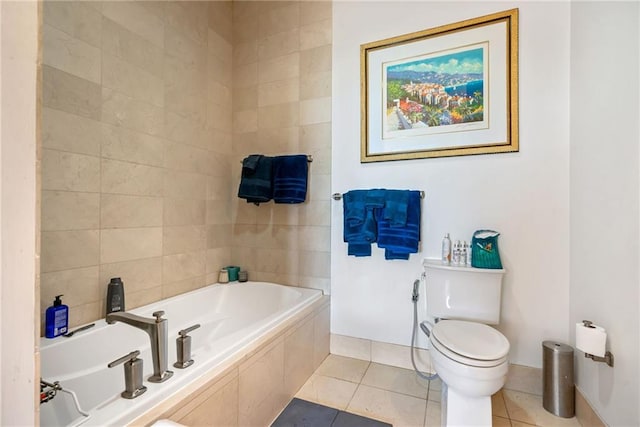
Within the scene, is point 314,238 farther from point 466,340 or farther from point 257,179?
point 466,340

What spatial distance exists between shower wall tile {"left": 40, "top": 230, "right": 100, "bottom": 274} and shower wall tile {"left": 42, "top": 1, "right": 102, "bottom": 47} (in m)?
0.98

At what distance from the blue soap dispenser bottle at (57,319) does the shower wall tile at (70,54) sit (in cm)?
110

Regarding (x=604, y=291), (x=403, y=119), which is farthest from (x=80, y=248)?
(x=604, y=291)

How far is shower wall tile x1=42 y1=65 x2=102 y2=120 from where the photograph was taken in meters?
1.36

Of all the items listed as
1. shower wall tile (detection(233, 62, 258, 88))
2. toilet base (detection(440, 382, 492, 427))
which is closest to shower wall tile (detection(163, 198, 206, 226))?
shower wall tile (detection(233, 62, 258, 88))

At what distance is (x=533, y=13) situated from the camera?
1720mm

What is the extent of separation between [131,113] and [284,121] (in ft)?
3.42

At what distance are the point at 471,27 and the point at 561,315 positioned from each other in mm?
1792

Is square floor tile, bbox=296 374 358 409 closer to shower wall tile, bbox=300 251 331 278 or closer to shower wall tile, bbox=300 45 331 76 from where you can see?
shower wall tile, bbox=300 251 331 278

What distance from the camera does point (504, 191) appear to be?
1.76 metres

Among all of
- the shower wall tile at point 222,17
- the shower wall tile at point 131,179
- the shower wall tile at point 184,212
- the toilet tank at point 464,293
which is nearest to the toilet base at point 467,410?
the toilet tank at point 464,293

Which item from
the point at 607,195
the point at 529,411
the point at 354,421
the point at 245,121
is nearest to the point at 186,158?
the point at 245,121

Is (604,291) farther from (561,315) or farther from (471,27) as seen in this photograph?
(471,27)

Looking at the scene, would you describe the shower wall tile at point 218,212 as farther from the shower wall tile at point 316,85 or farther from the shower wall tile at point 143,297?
the shower wall tile at point 316,85
